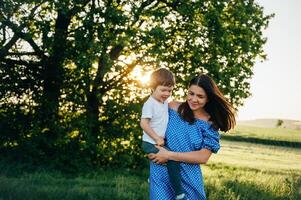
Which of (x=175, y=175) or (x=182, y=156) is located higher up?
(x=182, y=156)

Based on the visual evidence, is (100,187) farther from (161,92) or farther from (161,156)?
(161,156)

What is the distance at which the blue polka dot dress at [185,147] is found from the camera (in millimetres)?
5016

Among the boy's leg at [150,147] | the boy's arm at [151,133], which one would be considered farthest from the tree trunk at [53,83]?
the boy's leg at [150,147]

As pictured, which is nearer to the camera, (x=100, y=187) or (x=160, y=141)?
(x=160, y=141)

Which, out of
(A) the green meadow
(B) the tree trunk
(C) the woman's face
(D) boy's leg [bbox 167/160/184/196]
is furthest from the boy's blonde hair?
(B) the tree trunk

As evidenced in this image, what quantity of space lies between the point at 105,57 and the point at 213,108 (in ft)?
36.1

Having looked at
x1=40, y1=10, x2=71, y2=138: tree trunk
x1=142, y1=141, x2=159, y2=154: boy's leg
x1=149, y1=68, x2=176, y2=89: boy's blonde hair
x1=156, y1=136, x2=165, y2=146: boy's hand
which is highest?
x1=40, y1=10, x2=71, y2=138: tree trunk

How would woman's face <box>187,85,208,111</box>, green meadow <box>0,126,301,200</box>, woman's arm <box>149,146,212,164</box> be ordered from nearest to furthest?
woman's arm <box>149,146,212,164</box>
woman's face <box>187,85,208,111</box>
green meadow <box>0,126,301,200</box>

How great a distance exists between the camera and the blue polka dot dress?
197 inches

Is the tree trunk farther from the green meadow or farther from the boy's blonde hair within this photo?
the boy's blonde hair

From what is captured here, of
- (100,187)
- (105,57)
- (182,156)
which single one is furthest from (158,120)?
(105,57)

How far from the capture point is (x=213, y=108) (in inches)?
202

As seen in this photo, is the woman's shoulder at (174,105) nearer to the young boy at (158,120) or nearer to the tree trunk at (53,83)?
the young boy at (158,120)

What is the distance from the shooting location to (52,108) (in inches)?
682
